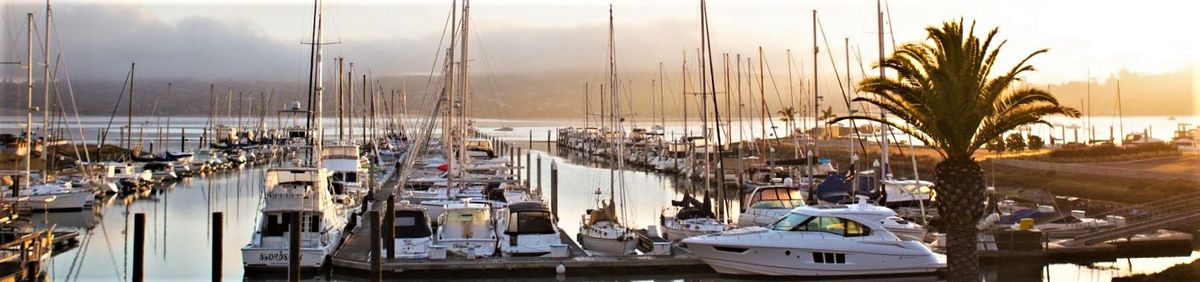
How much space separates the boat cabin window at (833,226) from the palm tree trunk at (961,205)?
336 inches

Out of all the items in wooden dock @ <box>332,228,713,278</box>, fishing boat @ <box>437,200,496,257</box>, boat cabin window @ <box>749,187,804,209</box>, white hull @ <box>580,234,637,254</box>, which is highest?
boat cabin window @ <box>749,187,804,209</box>

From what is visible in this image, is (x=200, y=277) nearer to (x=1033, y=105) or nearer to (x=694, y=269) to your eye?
(x=694, y=269)

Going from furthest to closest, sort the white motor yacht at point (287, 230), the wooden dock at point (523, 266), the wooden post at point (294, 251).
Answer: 1. the white motor yacht at point (287, 230)
2. the wooden dock at point (523, 266)
3. the wooden post at point (294, 251)

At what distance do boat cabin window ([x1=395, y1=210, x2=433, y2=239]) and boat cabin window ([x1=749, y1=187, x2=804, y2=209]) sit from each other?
38.8 ft

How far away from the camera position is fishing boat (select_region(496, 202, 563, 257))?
3170 cm

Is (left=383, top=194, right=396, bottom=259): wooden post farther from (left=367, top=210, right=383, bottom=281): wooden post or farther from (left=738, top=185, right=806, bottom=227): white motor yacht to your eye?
(left=738, top=185, right=806, bottom=227): white motor yacht

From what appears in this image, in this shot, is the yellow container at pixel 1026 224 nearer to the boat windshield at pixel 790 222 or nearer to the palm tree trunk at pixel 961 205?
the boat windshield at pixel 790 222

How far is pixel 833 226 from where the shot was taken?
30125 mm

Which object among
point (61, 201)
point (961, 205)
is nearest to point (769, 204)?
point (961, 205)

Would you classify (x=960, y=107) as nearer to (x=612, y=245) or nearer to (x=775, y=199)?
(x=612, y=245)

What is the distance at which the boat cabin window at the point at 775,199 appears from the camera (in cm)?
3853

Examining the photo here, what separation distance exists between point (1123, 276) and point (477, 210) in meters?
19.1

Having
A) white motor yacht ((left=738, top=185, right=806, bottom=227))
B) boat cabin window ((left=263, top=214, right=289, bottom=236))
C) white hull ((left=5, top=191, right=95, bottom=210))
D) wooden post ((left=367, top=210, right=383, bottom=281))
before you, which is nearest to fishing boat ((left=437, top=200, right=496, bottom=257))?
boat cabin window ((left=263, top=214, right=289, bottom=236))

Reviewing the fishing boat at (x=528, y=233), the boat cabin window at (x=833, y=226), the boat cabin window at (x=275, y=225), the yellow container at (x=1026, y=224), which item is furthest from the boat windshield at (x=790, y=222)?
the boat cabin window at (x=275, y=225)
